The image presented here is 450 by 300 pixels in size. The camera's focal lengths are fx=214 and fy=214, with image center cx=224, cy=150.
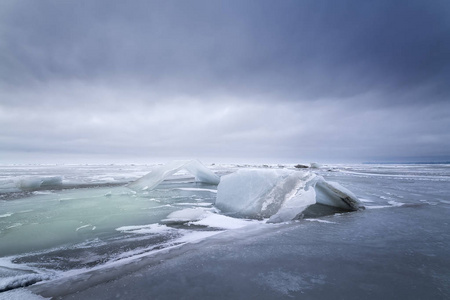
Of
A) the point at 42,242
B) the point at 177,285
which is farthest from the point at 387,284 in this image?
the point at 42,242

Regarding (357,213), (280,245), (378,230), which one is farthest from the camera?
(357,213)

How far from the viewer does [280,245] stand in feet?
8.30

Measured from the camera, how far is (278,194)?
174 inches

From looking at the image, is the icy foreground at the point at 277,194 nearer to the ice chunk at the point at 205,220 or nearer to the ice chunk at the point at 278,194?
the ice chunk at the point at 278,194

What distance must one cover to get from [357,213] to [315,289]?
3347 millimetres

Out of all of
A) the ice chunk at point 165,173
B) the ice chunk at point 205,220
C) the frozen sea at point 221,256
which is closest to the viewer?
the frozen sea at point 221,256

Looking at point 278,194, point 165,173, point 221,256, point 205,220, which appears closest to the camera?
point 221,256

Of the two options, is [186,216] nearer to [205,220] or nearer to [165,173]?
[205,220]

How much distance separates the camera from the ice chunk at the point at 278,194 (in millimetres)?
3996

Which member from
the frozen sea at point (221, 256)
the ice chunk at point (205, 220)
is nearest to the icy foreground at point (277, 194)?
the frozen sea at point (221, 256)

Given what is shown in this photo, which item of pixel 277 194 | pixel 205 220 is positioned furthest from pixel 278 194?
pixel 205 220

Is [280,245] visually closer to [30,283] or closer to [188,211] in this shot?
[188,211]

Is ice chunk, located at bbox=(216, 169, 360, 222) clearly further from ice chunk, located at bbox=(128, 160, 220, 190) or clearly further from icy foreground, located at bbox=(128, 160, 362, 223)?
ice chunk, located at bbox=(128, 160, 220, 190)

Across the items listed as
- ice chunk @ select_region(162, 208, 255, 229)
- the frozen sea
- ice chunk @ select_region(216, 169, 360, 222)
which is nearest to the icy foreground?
ice chunk @ select_region(216, 169, 360, 222)
